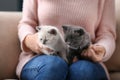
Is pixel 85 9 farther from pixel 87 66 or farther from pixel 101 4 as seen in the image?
pixel 87 66

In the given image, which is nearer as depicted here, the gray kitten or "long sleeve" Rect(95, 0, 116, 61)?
the gray kitten

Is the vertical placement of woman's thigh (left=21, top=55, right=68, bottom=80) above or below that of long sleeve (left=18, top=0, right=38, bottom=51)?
below

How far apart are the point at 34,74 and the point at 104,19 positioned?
52 cm

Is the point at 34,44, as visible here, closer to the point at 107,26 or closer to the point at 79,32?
the point at 79,32

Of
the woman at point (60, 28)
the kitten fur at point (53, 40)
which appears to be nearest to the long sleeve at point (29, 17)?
the woman at point (60, 28)

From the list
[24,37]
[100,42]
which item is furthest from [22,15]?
[100,42]

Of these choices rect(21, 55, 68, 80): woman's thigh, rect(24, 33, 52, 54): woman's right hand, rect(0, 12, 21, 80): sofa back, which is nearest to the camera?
rect(21, 55, 68, 80): woman's thigh

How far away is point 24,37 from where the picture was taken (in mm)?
1307

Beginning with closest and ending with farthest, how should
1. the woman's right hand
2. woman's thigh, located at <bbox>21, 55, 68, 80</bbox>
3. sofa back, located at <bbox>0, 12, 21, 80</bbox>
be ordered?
woman's thigh, located at <bbox>21, 55, 68, 80</bbox> → the woman's right hand → sofa back, located at <bbox>0, 12, 21, 80</bbox>

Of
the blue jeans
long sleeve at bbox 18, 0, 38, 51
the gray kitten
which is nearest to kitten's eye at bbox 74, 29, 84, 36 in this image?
the gray kitten

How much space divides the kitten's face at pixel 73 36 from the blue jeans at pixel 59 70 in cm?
8

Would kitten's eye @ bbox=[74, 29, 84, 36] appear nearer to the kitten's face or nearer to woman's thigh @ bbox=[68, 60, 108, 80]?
the kitten's face

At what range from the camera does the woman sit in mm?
1144

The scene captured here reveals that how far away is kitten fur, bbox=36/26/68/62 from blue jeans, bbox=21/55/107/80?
0.04 metres
